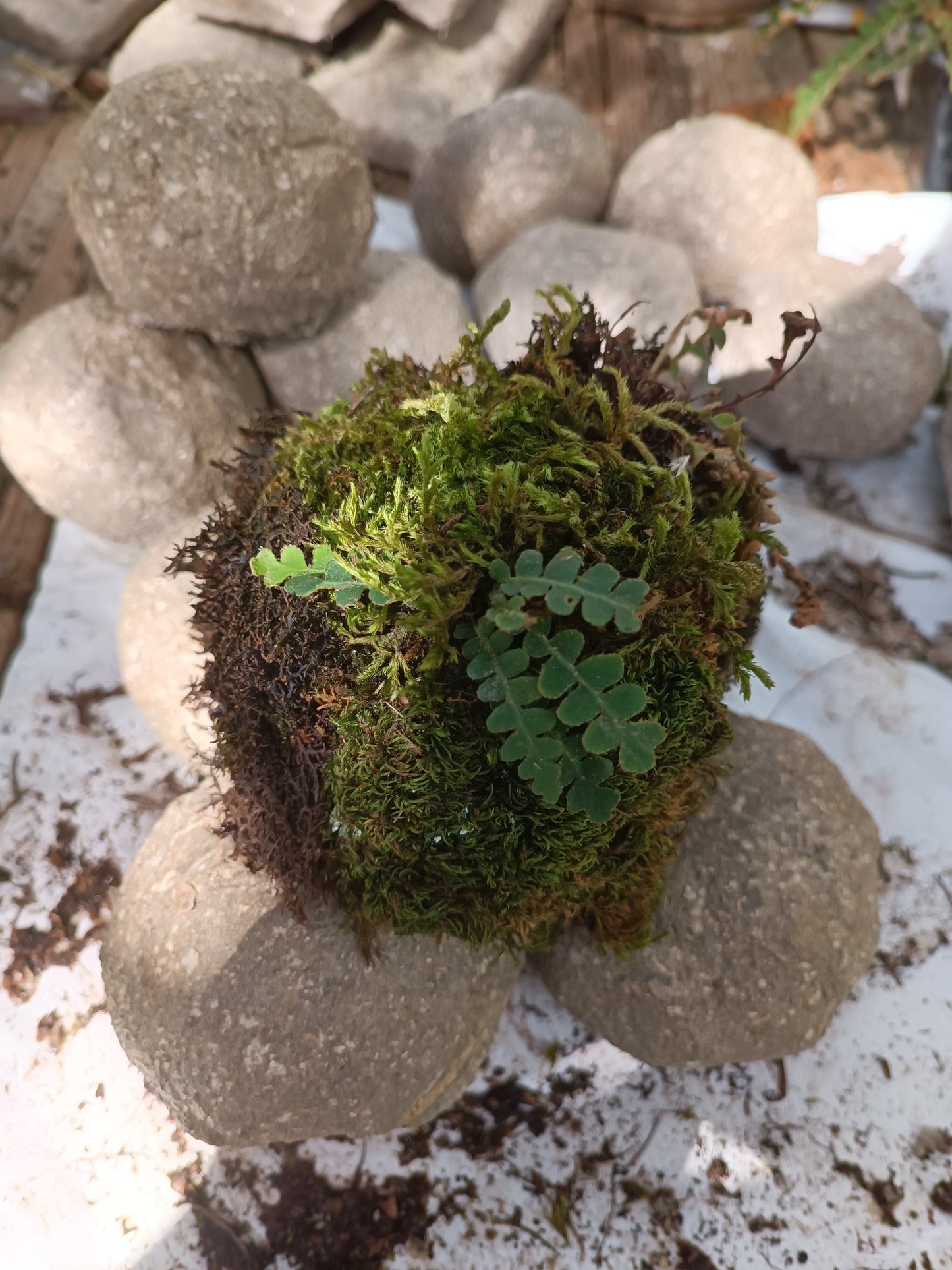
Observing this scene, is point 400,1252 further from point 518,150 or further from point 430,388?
point 518,150

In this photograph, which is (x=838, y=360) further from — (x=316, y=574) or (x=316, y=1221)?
(x=316, y=1221)

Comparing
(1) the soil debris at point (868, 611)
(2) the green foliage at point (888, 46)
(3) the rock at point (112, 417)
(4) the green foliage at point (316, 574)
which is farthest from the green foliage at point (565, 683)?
(2) the green foliage at point (888, 46)

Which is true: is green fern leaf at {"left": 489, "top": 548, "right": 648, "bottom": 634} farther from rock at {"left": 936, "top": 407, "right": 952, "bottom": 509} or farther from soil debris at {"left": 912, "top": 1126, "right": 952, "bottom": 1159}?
rock at {"left": 936, "top": 407, "right": 952, "bottom": 509}

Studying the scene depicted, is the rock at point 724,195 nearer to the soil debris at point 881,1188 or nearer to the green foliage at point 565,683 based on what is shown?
the green foliage at point 565,683

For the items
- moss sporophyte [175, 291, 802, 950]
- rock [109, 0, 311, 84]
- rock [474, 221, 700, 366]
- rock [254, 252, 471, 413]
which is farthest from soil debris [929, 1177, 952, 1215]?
rock [109, 0, 311, 84]

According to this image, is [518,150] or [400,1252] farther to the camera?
[518,150]

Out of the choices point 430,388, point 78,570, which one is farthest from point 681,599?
point 78,570

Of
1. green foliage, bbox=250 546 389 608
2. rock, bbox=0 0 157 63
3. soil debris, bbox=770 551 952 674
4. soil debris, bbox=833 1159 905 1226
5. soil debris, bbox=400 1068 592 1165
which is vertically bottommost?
soil debris, bbox=833 1159 905 1226
